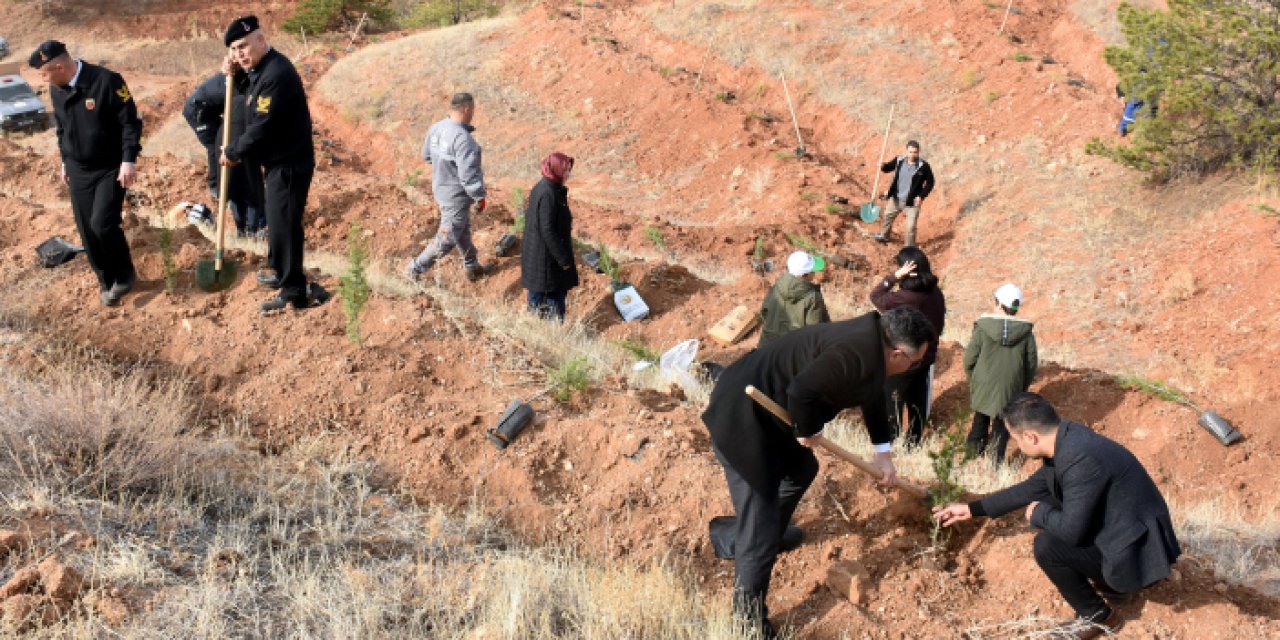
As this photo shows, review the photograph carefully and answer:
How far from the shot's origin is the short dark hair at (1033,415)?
12.1ft

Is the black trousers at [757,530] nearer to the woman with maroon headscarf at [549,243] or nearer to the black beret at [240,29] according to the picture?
the woman with maroon headscarf at [549,243]

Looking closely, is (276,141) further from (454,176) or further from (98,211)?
(454,176)

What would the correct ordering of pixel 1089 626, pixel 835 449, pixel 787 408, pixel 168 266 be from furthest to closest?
pixel 168 266 → pixel 835 449 → pixel 1089 626 → pixel 787 408

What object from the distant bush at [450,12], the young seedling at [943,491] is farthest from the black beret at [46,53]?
the distant bush at [450,12]

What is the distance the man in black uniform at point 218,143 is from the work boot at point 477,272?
80.1 inches

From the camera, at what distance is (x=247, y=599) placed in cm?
364

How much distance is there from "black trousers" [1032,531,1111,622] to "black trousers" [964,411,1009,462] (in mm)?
2808

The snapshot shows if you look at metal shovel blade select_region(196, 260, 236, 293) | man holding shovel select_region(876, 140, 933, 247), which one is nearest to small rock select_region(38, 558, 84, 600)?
metal shovel blade select_region(196, 260, 236, 293)

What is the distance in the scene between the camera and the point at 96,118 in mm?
5902

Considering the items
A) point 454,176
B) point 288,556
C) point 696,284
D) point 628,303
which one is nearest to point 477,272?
point 454,176

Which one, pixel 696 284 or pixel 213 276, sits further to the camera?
pixel 696 284

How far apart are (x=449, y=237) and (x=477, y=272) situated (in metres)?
0.81

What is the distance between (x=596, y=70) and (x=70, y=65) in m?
14.1

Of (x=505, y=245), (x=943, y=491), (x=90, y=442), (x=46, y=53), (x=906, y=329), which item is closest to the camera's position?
(x=906, y=329)
